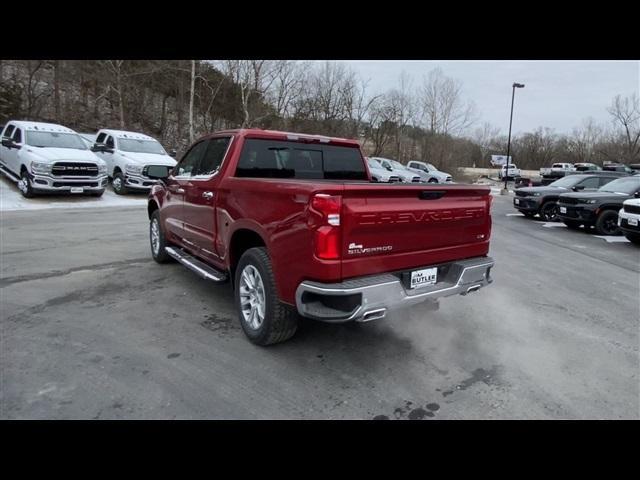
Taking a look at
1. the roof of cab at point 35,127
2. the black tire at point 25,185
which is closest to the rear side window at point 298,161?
the black tire at point 25,185

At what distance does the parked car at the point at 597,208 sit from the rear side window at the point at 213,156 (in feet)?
35.7

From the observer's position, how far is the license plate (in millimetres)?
3396

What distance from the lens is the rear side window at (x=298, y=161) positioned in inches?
172

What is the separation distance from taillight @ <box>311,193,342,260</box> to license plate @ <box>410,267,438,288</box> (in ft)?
2.75

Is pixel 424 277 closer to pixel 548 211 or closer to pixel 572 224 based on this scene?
pixel 572 224

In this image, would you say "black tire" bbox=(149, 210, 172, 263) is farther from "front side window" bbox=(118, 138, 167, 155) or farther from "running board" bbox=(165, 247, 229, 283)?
"front side window" bbox=(118, 138, 167, 155)

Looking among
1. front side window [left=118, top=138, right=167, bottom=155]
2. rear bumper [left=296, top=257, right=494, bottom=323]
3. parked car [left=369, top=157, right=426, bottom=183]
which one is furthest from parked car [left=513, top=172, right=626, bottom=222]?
front side window [left=118, top=138, right=167, bottom=155]

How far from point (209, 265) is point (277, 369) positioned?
1905mm

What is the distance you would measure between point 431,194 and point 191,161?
3.27 m

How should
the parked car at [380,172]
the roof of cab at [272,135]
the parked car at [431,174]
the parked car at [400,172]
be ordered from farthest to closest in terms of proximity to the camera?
the parked car at [431,174]
the parked car at [400,172]
the parked car at [380,172]
the roof of cab at [272,135]

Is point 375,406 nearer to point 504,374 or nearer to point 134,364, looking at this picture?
point 504,374

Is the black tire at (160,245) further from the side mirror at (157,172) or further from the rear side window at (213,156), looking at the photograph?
the rear side window at (213,156)

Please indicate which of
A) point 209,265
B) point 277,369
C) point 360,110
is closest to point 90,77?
point 360,110

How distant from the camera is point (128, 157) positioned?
14188 millimetres
